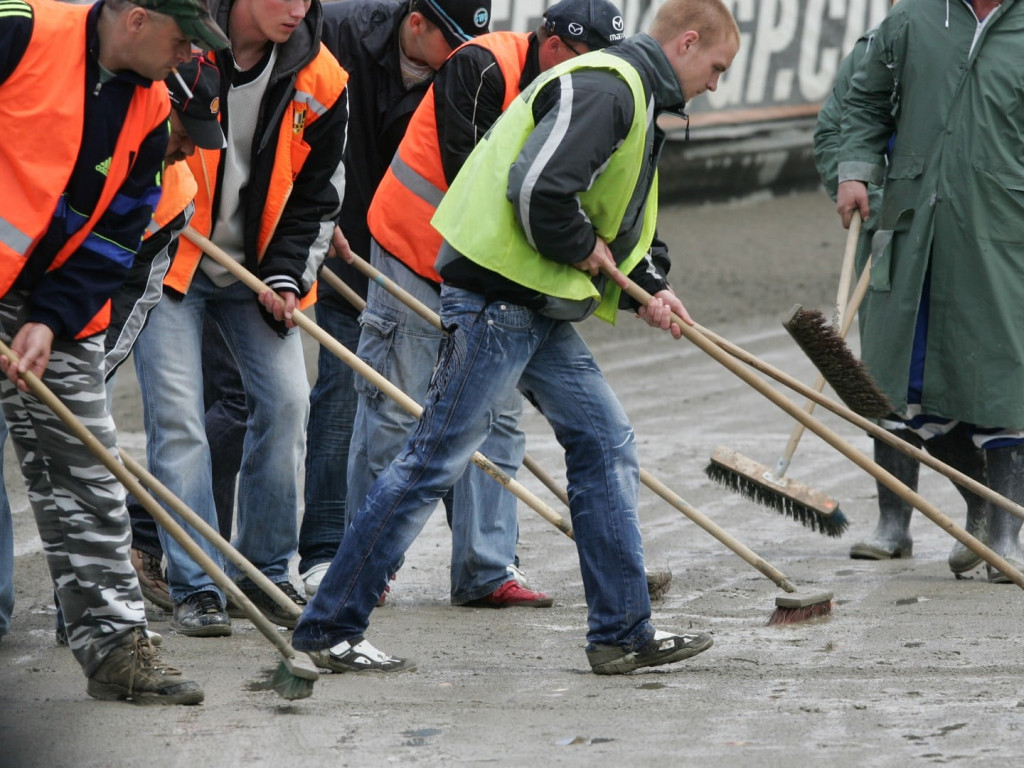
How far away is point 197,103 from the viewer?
15.0 ft

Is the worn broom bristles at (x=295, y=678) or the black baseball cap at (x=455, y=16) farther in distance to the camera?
the black baseball cap at (x=455, y=16)

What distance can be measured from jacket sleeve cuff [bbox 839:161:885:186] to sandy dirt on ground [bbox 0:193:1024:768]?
1460mm

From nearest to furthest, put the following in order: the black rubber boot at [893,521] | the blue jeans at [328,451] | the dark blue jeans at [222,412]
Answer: the dark blue jeans at [222,412] → the blue jeans at [328,451] → the black rubber boot at [893,521]

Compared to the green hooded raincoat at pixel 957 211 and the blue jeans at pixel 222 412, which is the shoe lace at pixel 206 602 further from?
the green hooded raincoat at pixel 957 211

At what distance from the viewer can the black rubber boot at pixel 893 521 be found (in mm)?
6453

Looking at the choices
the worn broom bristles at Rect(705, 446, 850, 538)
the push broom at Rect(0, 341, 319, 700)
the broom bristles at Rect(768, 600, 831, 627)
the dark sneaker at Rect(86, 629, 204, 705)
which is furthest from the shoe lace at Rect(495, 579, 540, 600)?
the dark sneaker at Rect(86, 629, 204, 705)

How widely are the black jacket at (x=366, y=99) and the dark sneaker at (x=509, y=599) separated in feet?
3.86

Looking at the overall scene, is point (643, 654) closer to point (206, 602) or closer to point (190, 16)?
point (206, 602)

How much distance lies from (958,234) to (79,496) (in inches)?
135

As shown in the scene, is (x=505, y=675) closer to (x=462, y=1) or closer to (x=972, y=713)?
(x=972, y=713)

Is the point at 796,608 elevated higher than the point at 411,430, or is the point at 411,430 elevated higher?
the point at 411,430

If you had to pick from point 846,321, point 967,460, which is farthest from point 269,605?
point 967,460

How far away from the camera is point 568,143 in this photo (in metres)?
4.21

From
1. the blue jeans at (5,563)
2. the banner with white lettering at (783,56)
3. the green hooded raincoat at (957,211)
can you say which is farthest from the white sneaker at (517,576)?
the banner with white lettering at (783,56)
